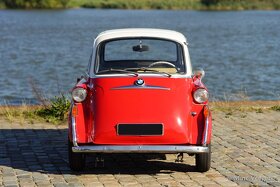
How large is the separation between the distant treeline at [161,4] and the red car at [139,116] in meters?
73.5

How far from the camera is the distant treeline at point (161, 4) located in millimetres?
79500

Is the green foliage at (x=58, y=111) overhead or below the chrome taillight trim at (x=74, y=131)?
below

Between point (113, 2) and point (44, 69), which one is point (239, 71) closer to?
point (44, 69)

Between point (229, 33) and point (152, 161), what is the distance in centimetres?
3712

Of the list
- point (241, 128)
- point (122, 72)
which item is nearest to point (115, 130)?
point (122, 72)

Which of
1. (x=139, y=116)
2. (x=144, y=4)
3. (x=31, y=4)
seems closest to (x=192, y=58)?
(x=139, y=116)

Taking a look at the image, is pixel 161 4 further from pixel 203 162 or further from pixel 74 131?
pixel 74 131

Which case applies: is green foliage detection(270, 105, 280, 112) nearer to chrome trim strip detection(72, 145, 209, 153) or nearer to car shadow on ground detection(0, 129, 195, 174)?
car shadow on ground detection(0, 129, 195, 174)

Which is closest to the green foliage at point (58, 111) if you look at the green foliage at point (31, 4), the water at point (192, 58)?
the water at point (192, 58)

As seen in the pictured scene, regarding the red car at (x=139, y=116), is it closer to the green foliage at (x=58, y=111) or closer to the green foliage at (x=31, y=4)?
the green foliage at (x=58, y=111)

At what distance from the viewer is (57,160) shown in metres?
7.88

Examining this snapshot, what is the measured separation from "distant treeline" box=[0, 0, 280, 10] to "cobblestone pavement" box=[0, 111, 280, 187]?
71.3m

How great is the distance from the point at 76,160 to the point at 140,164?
0.94m

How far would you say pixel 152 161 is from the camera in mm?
7867
